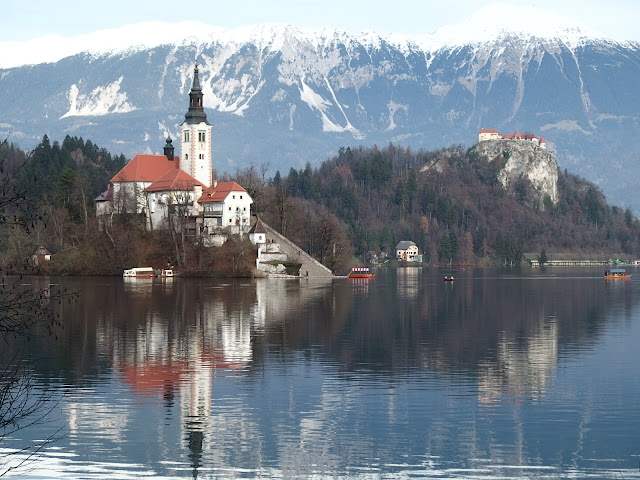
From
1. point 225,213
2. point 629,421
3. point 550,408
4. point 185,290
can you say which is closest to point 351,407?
point 550,408

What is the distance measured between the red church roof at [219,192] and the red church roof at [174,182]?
2035 mm

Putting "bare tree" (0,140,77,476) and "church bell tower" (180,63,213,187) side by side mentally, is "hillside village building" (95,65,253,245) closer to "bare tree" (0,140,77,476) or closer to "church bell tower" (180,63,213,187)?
"church bell tower" (180,63,213,187)

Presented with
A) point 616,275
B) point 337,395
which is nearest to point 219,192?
point 616,275

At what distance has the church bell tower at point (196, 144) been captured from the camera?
147 metres

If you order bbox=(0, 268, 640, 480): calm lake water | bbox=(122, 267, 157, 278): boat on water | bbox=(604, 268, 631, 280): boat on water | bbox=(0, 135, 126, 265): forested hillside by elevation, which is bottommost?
bbox=(0, 268, 640, 480): calm lake water

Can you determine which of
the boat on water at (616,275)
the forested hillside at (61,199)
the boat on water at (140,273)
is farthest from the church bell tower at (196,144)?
the boat on water at (616,275)

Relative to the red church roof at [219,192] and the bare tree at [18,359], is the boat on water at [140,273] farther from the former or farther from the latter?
the bare tree at [18,359]

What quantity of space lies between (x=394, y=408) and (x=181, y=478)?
10.4 metres

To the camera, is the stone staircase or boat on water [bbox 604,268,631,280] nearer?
the stone staircase

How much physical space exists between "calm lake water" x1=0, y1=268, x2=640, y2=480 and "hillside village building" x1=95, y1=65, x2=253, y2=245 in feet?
195

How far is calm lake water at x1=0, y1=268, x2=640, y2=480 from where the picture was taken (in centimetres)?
3139

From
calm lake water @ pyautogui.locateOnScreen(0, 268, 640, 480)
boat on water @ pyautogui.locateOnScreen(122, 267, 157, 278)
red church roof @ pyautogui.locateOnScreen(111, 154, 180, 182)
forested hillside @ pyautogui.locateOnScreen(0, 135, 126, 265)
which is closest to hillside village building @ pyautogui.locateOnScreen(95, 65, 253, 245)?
red church roof @ pyautogui.locateOnScreen(111, 154, 180, 182)

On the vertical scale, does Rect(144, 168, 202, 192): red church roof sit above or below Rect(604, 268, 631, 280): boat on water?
above

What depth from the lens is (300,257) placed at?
443 ft
